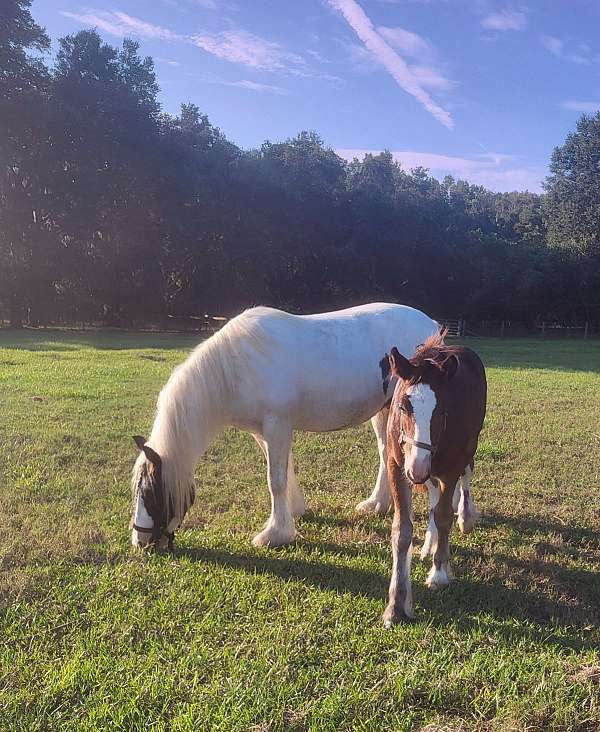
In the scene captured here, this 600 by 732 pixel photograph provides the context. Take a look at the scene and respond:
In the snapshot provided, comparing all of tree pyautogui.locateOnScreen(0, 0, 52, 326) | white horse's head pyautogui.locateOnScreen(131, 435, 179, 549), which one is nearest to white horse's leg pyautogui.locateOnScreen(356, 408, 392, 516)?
white horse's head pyautogui.locateOnScreen(131, 435, 179, 549)

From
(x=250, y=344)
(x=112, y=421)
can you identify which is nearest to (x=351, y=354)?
(x=250, y=344)

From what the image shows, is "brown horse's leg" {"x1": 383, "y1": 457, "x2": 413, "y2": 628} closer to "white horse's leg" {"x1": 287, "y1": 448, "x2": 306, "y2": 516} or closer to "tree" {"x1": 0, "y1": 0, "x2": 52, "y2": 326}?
"white horse's leg" {"x1": 287, "y1": 448, "x2": 306, "y2": 516}

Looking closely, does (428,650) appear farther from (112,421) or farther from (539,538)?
(112,421)

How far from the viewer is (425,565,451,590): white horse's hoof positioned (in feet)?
12.8

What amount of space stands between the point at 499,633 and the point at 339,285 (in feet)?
108

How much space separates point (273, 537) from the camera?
454 cm

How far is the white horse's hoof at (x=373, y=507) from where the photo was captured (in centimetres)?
530

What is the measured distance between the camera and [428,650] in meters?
3.20

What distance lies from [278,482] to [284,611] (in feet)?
4.03

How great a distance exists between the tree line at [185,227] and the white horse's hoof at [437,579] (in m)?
29.7

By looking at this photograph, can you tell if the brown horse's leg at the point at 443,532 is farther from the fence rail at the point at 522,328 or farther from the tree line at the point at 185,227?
the fence rail at the point at 522,328

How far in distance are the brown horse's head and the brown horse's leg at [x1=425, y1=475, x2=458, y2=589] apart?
552 mm

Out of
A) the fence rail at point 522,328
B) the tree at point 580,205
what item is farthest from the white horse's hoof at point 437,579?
the tree at point 580,205

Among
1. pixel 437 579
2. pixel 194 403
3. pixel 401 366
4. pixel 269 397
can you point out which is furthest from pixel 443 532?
pixel 194 403
